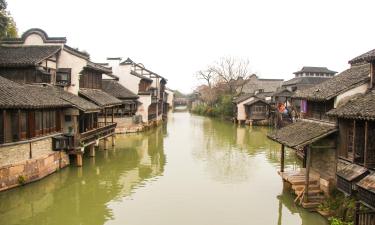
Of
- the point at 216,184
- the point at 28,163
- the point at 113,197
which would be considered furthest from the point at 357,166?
the point at 28,163

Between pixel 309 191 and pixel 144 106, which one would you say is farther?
pixel 144 106

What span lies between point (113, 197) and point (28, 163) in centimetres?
531

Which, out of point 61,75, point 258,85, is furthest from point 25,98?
point 258,85

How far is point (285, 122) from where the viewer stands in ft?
151

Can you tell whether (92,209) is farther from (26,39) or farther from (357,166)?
(26,39)

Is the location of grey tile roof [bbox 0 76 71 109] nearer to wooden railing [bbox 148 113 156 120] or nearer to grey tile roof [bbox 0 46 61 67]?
grey tile roof [bbox 0 46 61 67]

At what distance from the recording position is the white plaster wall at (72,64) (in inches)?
1089

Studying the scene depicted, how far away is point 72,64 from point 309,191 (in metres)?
20.8

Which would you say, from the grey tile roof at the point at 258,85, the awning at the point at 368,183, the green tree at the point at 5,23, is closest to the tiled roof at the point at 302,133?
the awning at the point at 368,183

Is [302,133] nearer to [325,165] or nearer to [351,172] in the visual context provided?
[325,165]

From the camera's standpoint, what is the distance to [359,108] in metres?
13.5

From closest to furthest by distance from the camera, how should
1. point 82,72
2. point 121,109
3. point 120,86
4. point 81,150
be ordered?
1. point 81,150
2. point 82,72
3. point 121,109
4. point 120,86

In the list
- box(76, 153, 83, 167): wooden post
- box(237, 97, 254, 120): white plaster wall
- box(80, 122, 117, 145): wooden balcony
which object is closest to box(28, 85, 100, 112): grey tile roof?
box(80, 122, 117, 145): wooden balcony

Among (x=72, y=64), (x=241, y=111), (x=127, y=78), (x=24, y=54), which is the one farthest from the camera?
(x=241, y=111)
